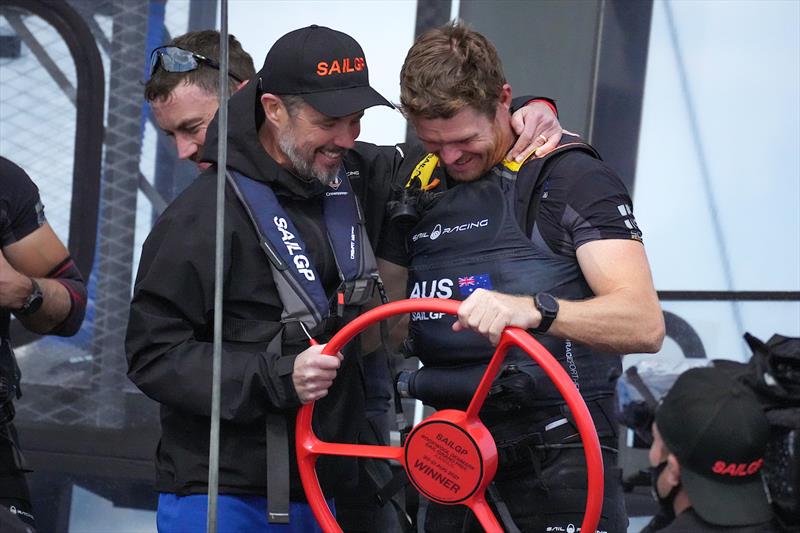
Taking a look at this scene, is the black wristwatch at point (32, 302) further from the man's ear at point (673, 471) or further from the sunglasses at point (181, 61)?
the man's ear at point (673, 471)

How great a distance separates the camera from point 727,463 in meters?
2.29

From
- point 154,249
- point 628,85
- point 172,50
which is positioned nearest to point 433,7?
point 628,85

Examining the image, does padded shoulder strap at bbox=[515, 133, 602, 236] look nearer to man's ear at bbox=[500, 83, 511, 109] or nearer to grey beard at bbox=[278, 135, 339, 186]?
man's ear at bbox=[500, 83, 511, 109]

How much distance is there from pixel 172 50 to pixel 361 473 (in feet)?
3.35

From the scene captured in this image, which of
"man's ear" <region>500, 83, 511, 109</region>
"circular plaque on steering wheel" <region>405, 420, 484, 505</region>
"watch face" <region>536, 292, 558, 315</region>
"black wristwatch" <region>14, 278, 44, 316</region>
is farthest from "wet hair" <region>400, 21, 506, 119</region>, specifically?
"black wristwatch" <region>14, 278, 44, 316</region>

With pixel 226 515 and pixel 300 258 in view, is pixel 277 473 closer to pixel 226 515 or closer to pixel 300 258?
pixel 226 515

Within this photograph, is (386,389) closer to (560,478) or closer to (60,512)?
(560,478)

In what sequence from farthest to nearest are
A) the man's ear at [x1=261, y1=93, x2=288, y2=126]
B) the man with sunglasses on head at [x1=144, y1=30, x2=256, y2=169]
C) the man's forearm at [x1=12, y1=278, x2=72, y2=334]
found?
the man's forearm at [x1=12, y1=278, x2=72, y2=334] < the man with sunglasses on head at [x1=144, y1=30, x2=256, y2=169] < the man's ear at [x1=261, y1=93, x2=288, y2=126]

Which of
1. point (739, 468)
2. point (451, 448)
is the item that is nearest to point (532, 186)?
point (451, 448)

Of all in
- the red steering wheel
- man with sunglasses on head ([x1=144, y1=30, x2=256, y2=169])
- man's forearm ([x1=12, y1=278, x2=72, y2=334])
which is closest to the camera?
the red steering wheel

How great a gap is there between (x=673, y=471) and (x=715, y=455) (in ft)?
0.39

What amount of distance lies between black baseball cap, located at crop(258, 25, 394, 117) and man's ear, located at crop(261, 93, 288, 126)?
0.05 feet

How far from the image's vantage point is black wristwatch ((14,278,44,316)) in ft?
9.29

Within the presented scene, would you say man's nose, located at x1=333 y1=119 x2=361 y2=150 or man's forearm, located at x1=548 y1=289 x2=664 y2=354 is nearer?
man's forearm, located at x1=548 y1=289 x2=664 y2=354
